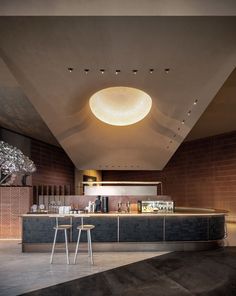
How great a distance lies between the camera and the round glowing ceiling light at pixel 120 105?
7.99 metres

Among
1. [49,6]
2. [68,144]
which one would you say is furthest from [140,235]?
[49,6]

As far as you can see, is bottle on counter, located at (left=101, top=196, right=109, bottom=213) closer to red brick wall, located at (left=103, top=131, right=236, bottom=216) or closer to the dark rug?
the dark rug

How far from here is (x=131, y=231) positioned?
6637 millimetres

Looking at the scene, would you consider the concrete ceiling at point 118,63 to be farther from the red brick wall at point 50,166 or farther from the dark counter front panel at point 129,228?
the red brick wall at point 50,166

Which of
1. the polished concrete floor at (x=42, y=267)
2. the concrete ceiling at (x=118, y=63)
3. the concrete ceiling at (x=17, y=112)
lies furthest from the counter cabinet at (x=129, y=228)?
the concrete ceiling at (x=17, y=112)

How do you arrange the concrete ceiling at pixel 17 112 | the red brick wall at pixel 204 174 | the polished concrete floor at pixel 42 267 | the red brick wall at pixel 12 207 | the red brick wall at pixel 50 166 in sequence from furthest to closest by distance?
the red brick wall at pixel 50 166, the red brick wall at pixel 204 174, the red brick wall at pixel 12 207, the concrete ceiling at pixel 17 112, the polished concrete floor at pixel 42 267

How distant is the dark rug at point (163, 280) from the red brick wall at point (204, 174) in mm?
7111

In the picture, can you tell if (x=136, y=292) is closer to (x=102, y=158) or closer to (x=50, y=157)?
(x=102, y=158)

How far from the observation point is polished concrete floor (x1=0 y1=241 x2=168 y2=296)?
14.4 ft

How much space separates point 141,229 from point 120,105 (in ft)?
10.7

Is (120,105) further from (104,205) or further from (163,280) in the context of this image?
(163,280)

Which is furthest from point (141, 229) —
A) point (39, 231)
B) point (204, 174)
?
point (204, 174)

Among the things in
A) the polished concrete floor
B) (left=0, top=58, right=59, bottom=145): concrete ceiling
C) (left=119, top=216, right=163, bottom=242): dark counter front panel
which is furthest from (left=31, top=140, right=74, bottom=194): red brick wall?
(left=119, top=216, right=163, bottom=242): dark counter front panel

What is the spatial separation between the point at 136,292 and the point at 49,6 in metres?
3.80
